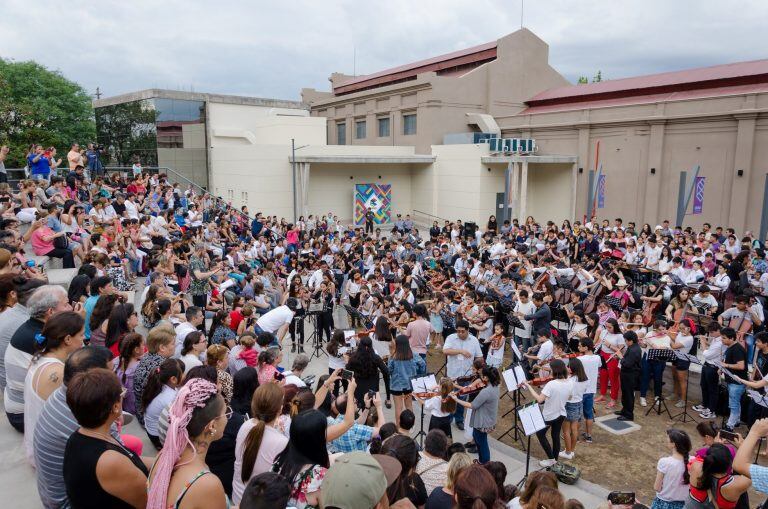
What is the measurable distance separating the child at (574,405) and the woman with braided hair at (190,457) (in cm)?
606

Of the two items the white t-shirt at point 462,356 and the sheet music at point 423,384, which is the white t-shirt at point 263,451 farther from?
the white t-shirt at point 462,356

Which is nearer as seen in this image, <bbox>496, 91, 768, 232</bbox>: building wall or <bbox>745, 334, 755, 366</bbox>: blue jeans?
<bbox>745, 334, 755, 366</bbox>: blue jeans

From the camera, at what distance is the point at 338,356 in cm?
870

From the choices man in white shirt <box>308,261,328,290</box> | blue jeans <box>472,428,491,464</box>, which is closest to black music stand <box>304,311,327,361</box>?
man in white shirt <box>308,261,328,290</box>

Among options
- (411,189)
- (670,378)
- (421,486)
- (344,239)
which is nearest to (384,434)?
(421,486)

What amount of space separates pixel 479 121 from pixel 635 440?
2677 cm

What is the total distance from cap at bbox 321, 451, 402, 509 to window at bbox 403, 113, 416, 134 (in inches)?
1289

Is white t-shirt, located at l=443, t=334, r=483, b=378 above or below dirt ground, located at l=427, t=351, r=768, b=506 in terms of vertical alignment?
above

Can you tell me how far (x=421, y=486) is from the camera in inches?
179

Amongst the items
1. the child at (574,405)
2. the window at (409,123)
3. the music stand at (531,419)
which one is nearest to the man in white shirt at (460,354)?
the child at (574,405)

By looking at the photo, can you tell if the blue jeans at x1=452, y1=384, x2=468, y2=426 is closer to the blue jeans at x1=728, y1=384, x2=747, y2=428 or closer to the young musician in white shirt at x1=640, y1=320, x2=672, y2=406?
the young musician in white shirt at x1=640, y1=320, x2=672, y2=406

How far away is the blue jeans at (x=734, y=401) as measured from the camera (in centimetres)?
868

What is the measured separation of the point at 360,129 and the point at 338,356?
33.3m

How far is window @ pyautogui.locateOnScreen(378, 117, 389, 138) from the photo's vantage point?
1447 inches
